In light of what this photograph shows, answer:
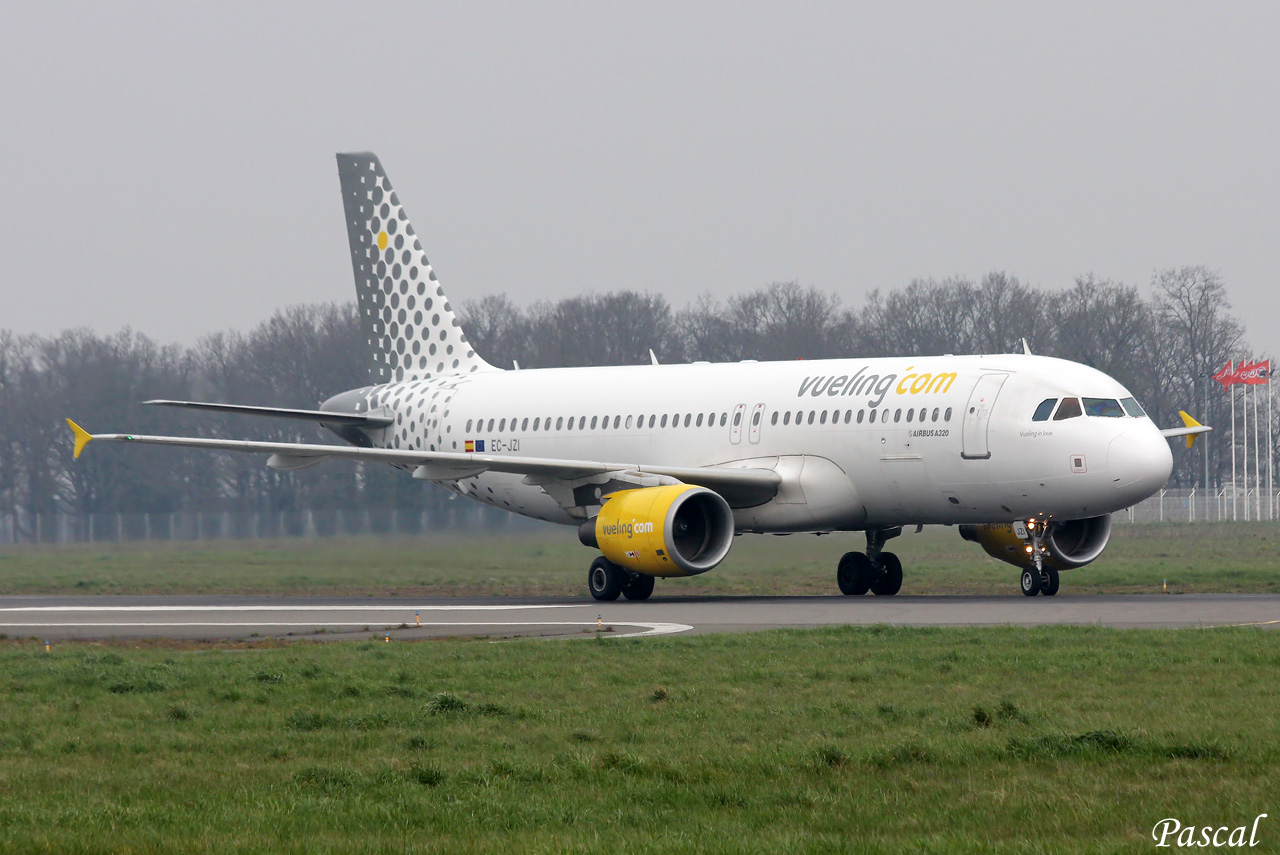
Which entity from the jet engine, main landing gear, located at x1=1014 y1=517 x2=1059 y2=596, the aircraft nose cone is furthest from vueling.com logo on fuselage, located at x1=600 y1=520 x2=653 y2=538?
the aircraft nose cone

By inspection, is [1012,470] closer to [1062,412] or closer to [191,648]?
[1062,412]

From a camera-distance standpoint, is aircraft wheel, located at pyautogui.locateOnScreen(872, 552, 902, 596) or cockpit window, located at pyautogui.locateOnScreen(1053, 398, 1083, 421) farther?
aircraft wheel, located at pyautogui.locateOnScreen(872, 552, 902, 596)

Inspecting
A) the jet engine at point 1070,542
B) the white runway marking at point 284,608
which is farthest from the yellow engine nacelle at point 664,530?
the jet engine at point 1070,542

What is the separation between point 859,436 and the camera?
2580 cm

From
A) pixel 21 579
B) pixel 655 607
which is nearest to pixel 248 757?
pixel 655 607

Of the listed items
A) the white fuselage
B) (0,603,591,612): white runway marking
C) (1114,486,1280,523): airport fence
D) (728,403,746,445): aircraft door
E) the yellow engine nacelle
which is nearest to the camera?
the white fuselage

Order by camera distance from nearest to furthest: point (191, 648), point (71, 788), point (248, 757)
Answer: point (71, 788), point (248, 757), point (191, 648)

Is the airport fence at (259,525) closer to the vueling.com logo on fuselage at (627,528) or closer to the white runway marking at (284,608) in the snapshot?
the white runway marking at (284,608)

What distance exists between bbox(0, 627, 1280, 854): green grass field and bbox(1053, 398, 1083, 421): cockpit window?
27.7 ft

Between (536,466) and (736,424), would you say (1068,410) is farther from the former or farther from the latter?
(536,466)

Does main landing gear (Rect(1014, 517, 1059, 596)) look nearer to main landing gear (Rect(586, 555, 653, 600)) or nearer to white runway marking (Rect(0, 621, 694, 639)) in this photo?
main landing gear (Rect(586, 555, 653, 600))

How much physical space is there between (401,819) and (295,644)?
997cm

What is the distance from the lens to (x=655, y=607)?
79.8 ft

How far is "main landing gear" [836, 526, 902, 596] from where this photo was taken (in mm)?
27781
